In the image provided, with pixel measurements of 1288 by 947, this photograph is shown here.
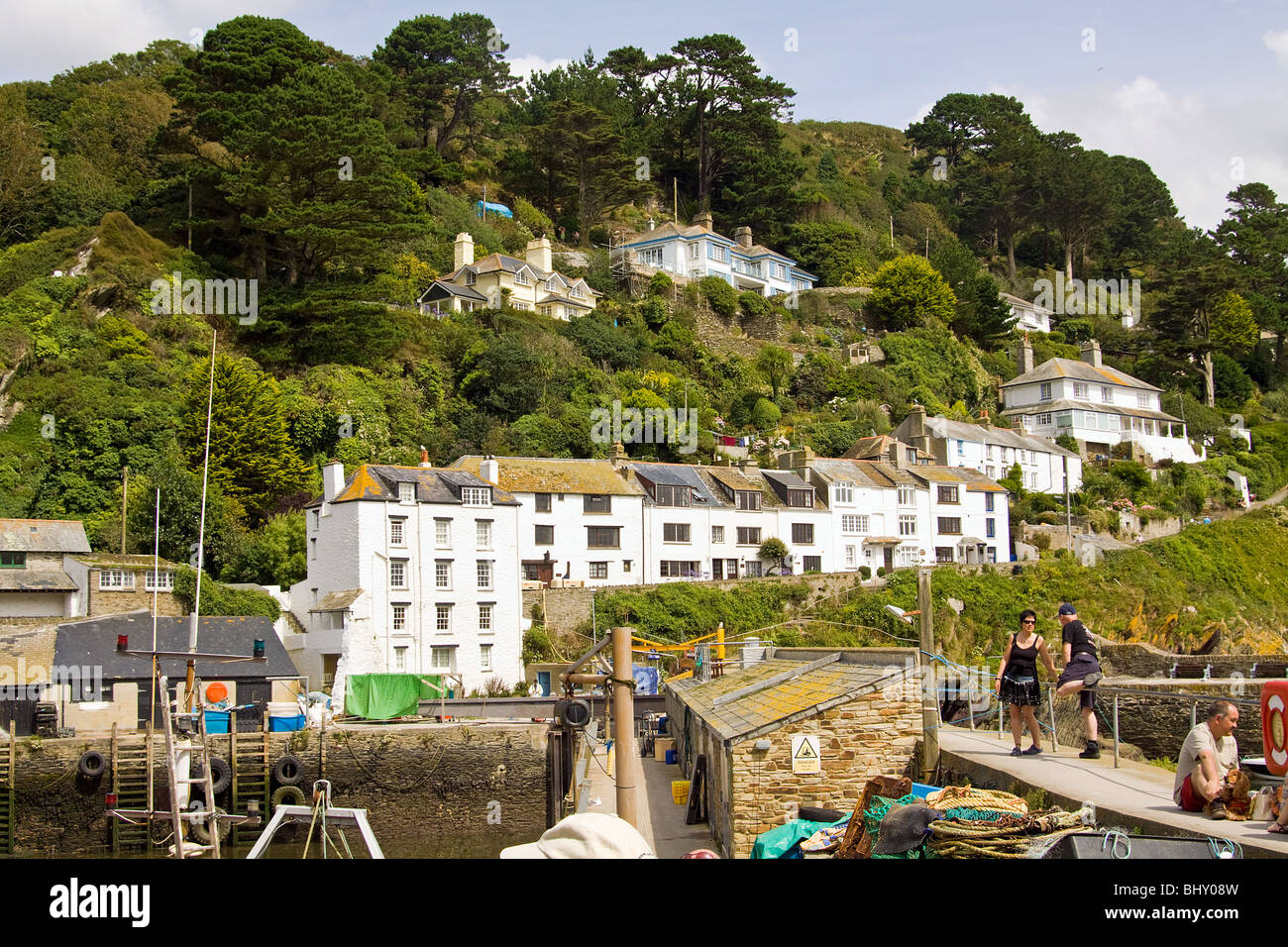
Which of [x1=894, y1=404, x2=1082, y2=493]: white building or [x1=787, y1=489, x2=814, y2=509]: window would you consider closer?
[x1=787, y1=489, x2=814, y2=509]: window

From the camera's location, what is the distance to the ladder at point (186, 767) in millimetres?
17672

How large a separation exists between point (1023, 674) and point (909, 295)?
69.5 metres

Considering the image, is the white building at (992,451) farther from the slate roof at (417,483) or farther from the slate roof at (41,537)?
the slate roof at (41,537)

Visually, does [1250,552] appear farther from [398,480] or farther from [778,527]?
[398,480]

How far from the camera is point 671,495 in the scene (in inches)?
1994

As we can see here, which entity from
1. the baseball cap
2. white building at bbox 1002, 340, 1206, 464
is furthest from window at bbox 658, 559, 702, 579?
the baseball cap

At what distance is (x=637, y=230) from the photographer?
87.6m

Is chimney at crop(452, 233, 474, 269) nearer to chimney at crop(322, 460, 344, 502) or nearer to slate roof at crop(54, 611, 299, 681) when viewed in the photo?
chimney at crop(322, 460, 344, 502)

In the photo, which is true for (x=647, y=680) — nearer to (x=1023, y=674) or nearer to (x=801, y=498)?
(x=801, y=498)

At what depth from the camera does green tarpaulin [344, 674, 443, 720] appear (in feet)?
121

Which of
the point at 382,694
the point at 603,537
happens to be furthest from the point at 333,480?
the point at 603,537

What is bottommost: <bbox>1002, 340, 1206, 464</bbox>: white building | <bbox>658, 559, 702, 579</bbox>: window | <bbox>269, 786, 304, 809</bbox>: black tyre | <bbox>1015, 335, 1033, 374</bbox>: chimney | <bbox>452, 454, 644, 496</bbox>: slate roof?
<bbox>269, 786, 304, 809</bbox>: black tyre

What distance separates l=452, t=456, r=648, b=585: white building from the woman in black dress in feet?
104
